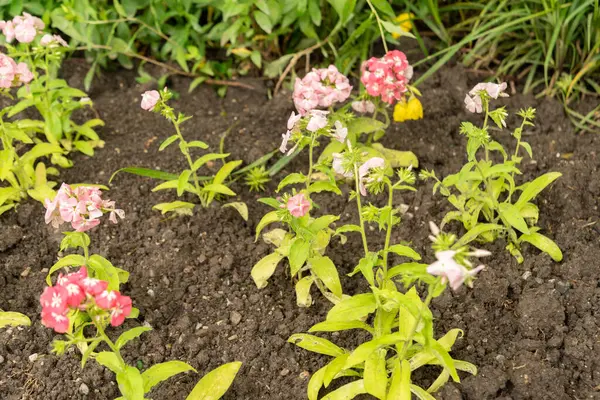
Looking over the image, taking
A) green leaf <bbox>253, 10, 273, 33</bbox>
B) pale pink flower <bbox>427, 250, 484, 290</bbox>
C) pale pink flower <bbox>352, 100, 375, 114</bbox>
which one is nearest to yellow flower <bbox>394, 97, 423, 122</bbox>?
pale pink flower <bbox>352, 100, 375, 114</bbox>

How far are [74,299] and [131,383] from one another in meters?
0.39

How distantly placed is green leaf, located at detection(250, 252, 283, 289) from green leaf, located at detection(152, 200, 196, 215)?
0.47 m

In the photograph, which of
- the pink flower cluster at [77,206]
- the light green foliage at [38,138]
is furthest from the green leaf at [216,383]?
the light green foliage at [38,138]

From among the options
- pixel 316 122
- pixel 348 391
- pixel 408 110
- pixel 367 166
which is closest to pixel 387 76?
pixel 408 110

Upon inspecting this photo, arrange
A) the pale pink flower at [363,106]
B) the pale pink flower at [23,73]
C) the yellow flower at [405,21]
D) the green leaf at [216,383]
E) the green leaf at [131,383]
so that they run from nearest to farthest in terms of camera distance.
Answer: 1. the green leaf at [131,383]
2. the green leaf at [216,383]
3. the pale pink flower at [23,73]
4. the pale pink flower at [363,106]
5. the yellow flower at [405,21]

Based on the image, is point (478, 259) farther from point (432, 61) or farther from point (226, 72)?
point (226, 72)

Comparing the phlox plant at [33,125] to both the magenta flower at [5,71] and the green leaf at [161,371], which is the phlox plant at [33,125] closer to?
the magenta flower at [5,71]

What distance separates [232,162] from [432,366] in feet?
4.16

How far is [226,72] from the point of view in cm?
425

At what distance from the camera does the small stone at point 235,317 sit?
9.52 ft

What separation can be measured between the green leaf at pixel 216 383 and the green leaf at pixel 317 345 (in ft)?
0.75

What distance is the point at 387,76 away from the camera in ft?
10.7

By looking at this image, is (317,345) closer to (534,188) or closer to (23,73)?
(534,188)

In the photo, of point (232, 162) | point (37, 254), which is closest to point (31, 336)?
point (37, 254)
